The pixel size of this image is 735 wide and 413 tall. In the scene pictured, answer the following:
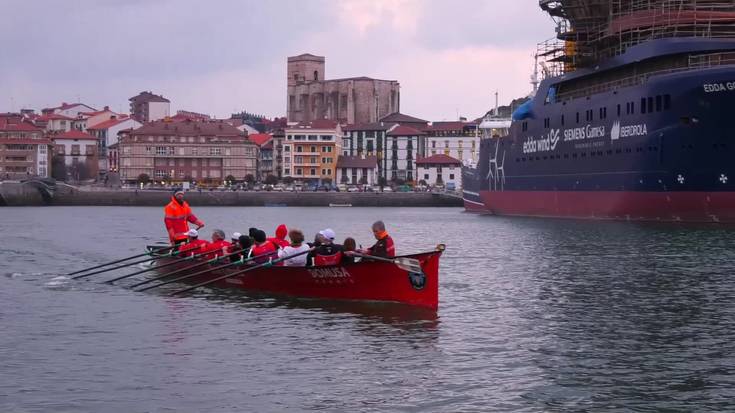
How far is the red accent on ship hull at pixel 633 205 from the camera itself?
5062 cm

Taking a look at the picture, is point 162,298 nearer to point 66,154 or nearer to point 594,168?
point 594,168

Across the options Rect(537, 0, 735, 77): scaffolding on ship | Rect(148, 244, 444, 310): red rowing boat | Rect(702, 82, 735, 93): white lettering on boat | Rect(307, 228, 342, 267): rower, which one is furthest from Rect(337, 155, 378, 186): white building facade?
Rect(307, 228, 342, 267): rower

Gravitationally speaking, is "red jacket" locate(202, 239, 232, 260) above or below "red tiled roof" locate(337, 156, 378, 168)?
below

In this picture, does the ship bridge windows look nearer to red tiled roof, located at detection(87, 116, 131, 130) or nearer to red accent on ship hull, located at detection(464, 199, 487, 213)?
red accent on ship hull, located at detection(464, 199, 487, 213)

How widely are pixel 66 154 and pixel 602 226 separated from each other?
13295 cm

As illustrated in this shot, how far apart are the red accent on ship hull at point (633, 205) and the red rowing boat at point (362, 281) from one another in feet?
106

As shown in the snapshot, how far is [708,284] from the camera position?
28.5 metres

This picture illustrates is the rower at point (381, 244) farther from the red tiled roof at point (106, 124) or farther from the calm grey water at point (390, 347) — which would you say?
the red tiled roof at point (106, 124)

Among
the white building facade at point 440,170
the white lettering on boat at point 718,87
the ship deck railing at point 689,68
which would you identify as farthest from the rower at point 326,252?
the white building facade at point 440,170

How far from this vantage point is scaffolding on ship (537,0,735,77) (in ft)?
180

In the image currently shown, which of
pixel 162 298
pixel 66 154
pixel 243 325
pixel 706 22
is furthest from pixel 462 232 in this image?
pixel 66 154

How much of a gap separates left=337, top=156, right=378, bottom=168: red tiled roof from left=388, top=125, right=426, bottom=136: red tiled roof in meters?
8.17

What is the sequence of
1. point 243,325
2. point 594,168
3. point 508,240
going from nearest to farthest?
point 243,325 → point 508,240 → point 594,168

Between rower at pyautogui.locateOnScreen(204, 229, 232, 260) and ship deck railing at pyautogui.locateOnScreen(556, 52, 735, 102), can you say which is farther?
ship deck railing at pyautogui.locateOnScreen(556, 52, 735, 102)
